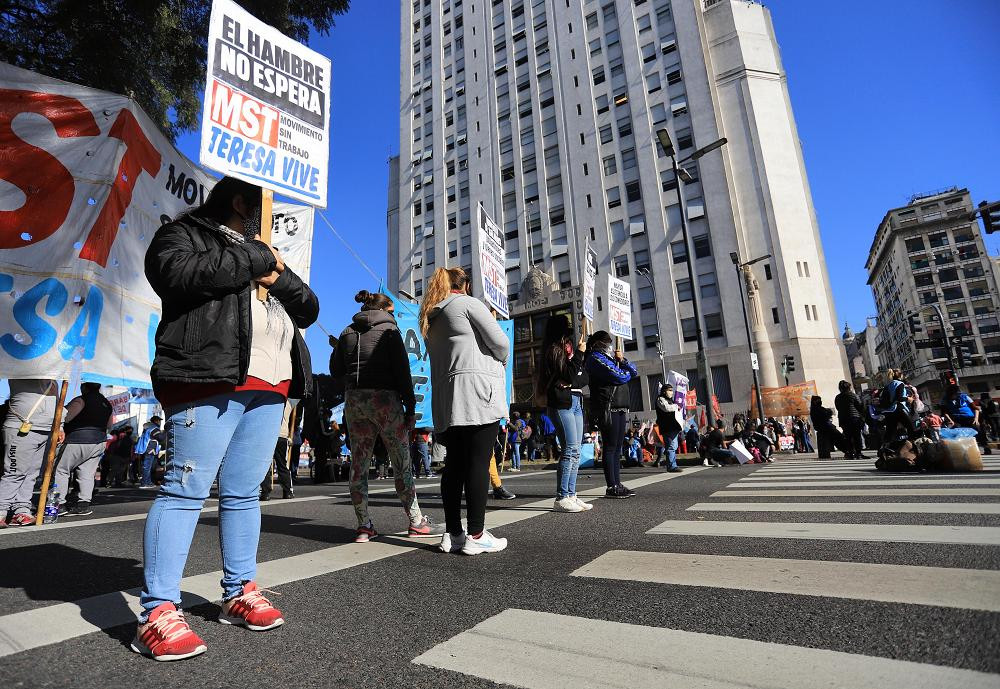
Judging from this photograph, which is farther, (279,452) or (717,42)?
(717,42)

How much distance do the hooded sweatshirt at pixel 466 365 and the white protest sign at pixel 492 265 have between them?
3.51 meters

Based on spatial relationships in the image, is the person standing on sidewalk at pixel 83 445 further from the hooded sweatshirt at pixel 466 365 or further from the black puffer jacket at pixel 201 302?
the black puffer jacket at pixel 201 302

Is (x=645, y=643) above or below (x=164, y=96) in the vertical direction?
→ below

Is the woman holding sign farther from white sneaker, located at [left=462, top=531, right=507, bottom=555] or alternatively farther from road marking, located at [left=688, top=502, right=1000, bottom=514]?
road marking, located at [left=688, top=502, right=1000, bottom=514]

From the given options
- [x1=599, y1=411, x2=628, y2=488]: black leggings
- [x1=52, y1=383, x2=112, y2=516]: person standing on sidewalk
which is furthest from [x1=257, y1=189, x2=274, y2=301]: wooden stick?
[x1=52, y1=383, x2=112, y2=516]: person standing on sidewalk

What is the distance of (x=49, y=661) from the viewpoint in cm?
156

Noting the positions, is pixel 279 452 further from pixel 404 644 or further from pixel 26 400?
pixel 404 644

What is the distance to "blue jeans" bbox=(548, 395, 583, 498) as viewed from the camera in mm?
4715

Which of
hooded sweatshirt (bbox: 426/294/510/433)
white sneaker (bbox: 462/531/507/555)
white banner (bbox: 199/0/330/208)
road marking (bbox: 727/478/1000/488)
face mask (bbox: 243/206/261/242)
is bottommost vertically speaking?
road marking (bbox: 727/478/1000/488)

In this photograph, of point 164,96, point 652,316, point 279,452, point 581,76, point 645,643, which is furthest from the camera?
point 581,76

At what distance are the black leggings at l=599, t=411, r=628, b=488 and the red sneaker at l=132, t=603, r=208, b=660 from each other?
13.9 feet

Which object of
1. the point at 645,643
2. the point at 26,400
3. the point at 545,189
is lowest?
the point at 645,643

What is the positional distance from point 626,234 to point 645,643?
39489mm

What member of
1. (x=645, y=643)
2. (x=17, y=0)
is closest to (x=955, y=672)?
(x=645, y=643)
